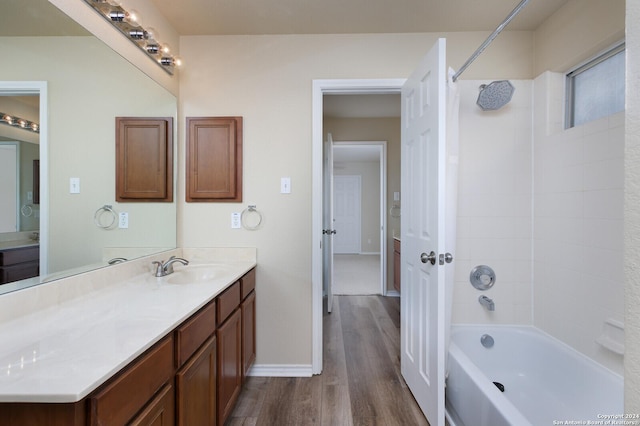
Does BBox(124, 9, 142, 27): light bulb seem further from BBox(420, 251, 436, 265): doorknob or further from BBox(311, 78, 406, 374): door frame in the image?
BBox(420, 251, 436, 265): doorknob

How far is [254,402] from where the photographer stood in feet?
5.61

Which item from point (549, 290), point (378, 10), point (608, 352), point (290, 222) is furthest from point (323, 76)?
point (608, 352)

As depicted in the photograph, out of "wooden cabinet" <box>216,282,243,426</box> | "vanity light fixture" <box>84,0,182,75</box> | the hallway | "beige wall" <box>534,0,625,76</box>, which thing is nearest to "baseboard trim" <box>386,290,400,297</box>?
the hallway

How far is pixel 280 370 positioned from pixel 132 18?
2.43 meters

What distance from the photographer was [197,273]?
1742mm

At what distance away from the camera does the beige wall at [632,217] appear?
0.46m

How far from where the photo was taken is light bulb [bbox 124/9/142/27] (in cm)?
145

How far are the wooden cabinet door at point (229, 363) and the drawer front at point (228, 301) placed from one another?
4cm

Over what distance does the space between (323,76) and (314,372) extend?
222 cm

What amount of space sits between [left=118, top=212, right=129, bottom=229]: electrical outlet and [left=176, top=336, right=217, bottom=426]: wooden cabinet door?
84 cm

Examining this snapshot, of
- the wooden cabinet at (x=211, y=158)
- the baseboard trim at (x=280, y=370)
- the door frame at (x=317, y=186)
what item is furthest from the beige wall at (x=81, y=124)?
the baseboard trim at (x=280, y=370)

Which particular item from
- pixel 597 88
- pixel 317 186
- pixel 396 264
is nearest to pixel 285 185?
pixel 317 186

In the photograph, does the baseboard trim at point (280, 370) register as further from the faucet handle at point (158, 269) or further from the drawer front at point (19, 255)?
the drawer front at point (19, 255)

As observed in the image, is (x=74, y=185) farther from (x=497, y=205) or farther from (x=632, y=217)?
(x=497, y=205)
